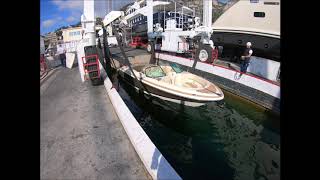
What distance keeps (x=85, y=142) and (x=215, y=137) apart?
4.41m

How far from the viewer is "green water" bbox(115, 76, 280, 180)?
635 centimetres

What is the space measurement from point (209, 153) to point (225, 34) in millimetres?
12201

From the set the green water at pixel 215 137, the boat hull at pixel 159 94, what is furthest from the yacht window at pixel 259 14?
the boat hull at pixel 159 94

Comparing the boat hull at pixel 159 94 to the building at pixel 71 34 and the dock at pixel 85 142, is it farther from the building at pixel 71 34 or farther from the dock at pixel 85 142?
the building at pixel 71 34

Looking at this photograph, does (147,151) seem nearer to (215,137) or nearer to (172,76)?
(215,137)

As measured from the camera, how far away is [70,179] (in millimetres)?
4234

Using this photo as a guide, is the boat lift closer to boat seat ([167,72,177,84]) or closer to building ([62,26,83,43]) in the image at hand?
boat seat ([167,72,177,84])

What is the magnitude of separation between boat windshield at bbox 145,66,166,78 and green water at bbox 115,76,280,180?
118cm

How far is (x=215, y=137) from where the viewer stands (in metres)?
8.22

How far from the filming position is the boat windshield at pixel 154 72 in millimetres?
11169

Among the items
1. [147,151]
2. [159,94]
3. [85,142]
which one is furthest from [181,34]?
[147,151]

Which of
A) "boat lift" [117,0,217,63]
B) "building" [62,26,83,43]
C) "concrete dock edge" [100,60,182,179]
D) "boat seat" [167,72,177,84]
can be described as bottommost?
"concrete dock edge" [100,60,182,179]

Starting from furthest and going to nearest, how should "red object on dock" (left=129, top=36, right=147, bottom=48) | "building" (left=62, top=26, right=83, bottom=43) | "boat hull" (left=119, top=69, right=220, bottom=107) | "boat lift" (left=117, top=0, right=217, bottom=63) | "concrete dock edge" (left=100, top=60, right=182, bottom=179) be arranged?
"building" (left=62, top=26, right=83, bottom=43) < "red object on dock" (left=129, top=36, right=147, bottom=48) < "boat lift" (left=117, top=0, right=217, bottom=63) < "boat hull" (left=119, top=69, right=220, bottom=107) < "concrete dock edge" (left=100, top=60, right=182, bottom=179)

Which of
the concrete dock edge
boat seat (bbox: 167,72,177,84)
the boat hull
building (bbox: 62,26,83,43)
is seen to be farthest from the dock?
building (bbox: 62,26,83,43)
